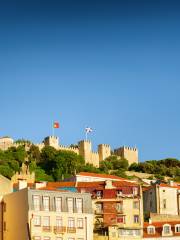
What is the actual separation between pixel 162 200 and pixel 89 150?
6377 cm

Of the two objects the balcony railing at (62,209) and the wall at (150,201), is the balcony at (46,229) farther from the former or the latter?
the wall at (150,201)

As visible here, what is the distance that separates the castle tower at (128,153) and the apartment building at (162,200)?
64979 millimetres

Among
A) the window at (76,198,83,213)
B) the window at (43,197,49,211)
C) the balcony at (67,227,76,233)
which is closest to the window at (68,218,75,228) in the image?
the balcony at (67,227,76,233)

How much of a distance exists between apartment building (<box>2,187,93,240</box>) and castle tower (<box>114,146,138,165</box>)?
93478 mm

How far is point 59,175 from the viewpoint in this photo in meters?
123

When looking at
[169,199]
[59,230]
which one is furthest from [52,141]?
[59,230]

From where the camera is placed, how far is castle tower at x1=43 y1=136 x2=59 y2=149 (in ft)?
481

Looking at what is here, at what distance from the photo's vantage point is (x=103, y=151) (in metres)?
157

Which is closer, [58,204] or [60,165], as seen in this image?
[58,204]

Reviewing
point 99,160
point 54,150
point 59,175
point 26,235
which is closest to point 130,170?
point 99,160

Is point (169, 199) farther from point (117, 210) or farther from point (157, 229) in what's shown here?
point (157, 229)

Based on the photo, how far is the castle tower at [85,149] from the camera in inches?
5965

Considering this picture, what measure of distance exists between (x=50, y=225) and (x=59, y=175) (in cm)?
6015

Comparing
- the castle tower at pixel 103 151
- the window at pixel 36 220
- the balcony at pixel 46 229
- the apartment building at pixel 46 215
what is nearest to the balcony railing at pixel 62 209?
the apartment building at pixel 46 215
